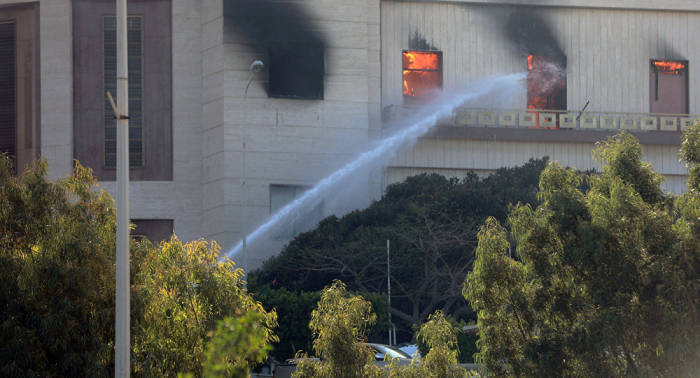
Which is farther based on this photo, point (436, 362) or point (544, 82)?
point (544, 82)

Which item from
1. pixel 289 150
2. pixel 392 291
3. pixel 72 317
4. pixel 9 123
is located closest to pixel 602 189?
pixel 72 317

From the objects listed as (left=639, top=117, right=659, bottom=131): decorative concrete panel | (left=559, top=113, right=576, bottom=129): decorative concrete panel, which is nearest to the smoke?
(left=559, top=113, right=576, bottom=129): decorative concrete panel

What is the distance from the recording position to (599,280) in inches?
526

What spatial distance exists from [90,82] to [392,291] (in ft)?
68.2

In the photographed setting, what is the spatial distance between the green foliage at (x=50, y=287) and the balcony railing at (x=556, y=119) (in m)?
35.3

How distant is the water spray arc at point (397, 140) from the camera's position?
44.8 metres

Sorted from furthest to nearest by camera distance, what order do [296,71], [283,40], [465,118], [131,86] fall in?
[465,118], [131,86], [296,71], [283,40]

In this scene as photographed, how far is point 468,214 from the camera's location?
42.1 metres

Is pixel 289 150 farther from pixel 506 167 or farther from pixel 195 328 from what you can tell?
pixel 195 328

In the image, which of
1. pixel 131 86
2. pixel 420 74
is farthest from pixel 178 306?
pixel 420 74

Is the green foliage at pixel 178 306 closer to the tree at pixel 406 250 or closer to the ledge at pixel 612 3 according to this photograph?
the tree at pixel 406 250

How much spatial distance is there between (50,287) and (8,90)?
38.7m

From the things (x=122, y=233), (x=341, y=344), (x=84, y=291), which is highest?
(x=122, y=233)

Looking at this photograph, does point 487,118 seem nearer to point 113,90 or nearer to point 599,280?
point 113,90
